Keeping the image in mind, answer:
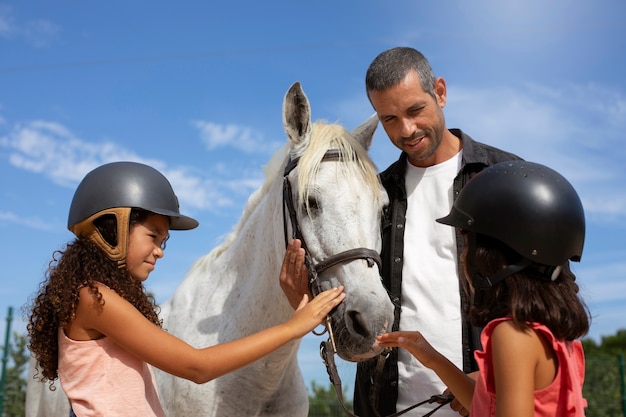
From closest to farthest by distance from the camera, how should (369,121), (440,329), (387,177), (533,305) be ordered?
(533,305)
(440,329)
(387,177)
(369,121)

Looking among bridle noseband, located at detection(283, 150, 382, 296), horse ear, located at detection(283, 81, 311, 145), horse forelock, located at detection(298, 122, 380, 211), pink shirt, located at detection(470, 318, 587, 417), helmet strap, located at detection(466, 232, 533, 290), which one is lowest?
pink shirt, located at detection(470, 318, 587, 417)

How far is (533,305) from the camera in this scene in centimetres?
196

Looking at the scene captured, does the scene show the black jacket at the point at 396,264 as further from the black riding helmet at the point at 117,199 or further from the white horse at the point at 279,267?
the black riding helmet at the point at 117,199

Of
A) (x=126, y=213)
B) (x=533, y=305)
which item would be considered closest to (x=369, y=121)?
(x=126, y=213)

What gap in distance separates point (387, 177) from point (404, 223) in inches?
12.7

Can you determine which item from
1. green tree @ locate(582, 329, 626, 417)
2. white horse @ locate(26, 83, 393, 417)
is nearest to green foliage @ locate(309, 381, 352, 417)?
green tree @ locate(582, 329, 626, 417)

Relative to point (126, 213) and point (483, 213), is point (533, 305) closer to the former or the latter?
point (483, 213)

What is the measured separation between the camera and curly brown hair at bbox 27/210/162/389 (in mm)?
2438

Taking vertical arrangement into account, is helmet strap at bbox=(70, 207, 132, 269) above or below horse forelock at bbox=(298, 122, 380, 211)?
below

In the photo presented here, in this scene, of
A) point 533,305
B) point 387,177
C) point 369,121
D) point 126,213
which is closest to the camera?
point 533,305

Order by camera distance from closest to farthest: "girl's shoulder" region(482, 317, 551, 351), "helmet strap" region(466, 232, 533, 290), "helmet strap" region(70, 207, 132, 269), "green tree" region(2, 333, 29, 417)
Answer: "girl's shoulder" region(482, 317, 551, 351), "helmet strap" region(466, 232, 533, 290), "helmet strap" region(70, 207, 132, 269), "green tree" region(2, 333, 29, 417)

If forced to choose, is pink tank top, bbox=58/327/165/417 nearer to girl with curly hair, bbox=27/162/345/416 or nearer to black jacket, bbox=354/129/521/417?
girl with curly hair, bbox=27/162/345/416

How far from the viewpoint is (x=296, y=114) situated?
3340mm

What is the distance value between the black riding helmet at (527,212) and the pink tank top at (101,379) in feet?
4.57
